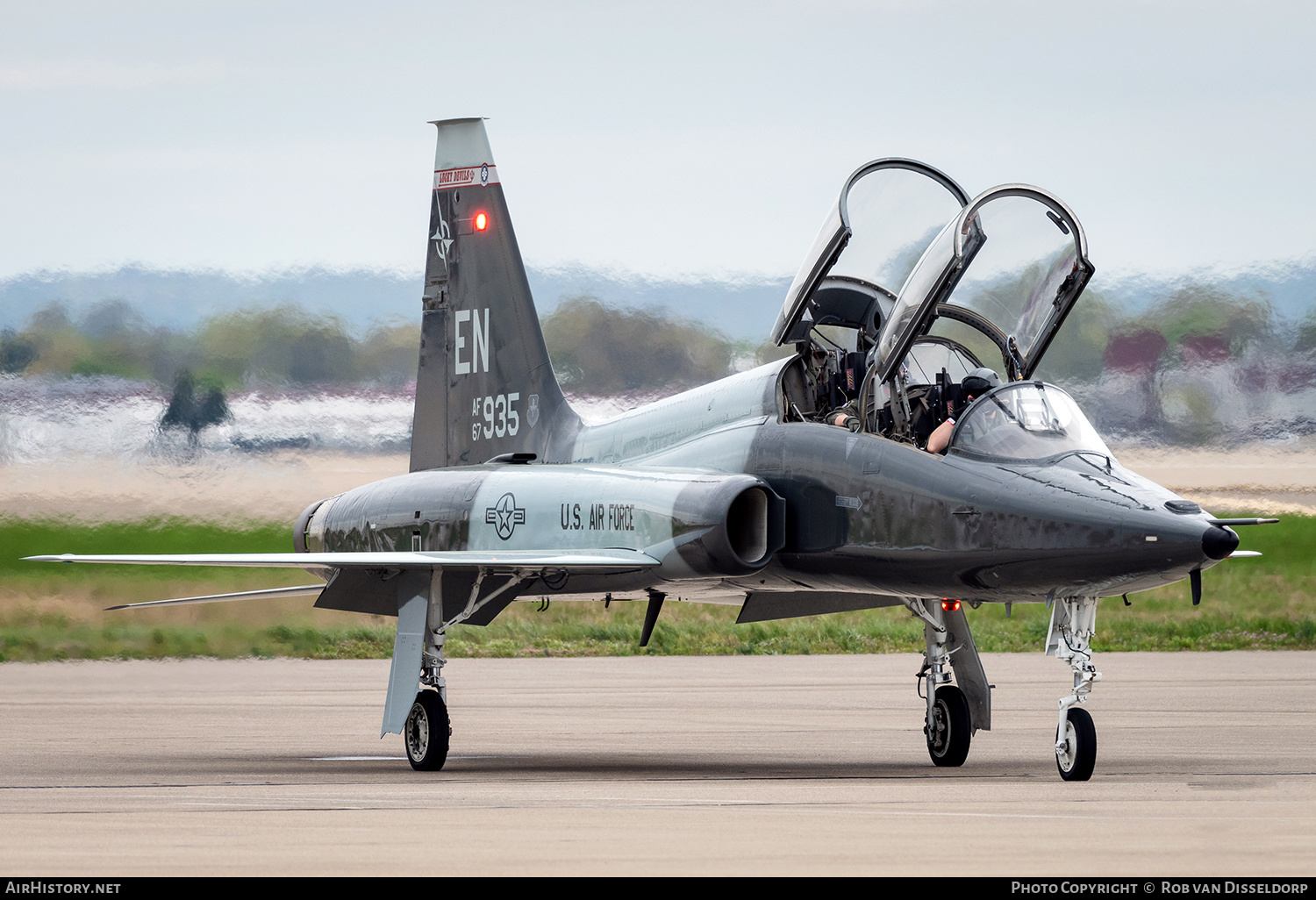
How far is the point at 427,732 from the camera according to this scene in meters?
13.1

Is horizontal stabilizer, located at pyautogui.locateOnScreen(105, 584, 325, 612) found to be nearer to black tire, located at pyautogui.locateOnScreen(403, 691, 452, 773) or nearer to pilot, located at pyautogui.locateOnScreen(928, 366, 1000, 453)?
black tire, located at pyautogui.locateOnScreen(403, 691, 452, 773)

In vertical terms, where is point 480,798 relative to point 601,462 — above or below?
below

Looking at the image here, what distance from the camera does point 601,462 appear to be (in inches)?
577

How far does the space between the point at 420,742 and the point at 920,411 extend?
14.1 feet

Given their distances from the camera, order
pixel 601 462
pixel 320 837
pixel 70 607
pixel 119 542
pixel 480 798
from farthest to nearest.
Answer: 1. pixel 70 607
2. pixel 119 542
3. pixel 601 462
4. pixel 480 798
5. pixel 320 837

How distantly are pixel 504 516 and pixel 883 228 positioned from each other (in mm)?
3519

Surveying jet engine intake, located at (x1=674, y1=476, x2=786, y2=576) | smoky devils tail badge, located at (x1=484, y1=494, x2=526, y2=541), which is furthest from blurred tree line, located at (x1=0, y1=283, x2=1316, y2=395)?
jet engine intake, located at (x1=674, y1=476, x2=786, y2=576)

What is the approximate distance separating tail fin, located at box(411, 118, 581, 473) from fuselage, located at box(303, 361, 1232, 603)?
80 cm

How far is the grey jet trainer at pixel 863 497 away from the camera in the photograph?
1050cm

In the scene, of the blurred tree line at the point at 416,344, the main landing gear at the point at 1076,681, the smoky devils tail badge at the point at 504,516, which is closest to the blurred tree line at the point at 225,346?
the blurred tree line at the point at 416,344

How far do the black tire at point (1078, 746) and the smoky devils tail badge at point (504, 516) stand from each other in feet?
15.6

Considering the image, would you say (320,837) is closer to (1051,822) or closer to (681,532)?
(1051,822)

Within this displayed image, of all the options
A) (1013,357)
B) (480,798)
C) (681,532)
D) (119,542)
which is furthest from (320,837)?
(119,542)

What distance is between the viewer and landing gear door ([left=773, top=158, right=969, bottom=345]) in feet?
41.2
